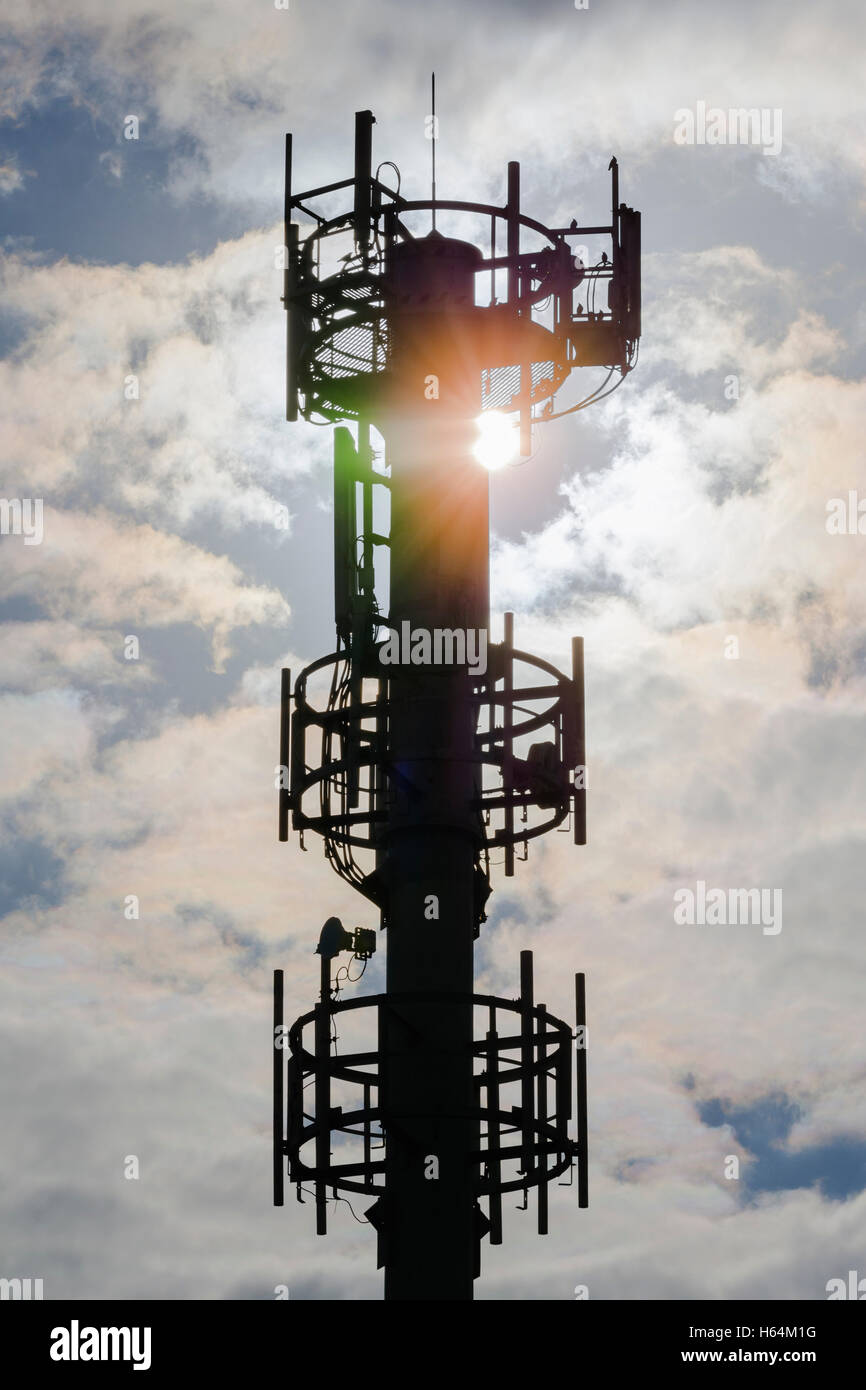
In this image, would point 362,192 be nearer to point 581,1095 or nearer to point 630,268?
point 630,268

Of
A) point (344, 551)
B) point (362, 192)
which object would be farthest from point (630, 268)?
point (344, 551)

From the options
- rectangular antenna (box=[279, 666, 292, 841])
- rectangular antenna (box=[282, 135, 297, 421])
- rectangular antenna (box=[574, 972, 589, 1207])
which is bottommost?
rectangular antenna (box=[574, 972, 589, 1207])

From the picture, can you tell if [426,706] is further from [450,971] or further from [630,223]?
[630,223]

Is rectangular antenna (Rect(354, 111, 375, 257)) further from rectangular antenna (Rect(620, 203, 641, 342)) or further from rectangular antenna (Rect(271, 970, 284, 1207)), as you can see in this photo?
rectangular antenna (Rect(271, 970, 284, 1207))

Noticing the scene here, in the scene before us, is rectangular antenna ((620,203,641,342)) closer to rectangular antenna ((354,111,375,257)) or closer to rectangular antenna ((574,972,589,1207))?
rectangular antenna ((354,111,375,257))

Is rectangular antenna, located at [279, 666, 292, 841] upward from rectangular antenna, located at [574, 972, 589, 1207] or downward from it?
upward

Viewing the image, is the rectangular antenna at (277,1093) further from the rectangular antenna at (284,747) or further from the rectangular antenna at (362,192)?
the rectangular antenna at (362,192)

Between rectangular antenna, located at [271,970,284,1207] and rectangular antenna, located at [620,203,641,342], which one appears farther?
rectangular antenna, located at [620,203,641,342]

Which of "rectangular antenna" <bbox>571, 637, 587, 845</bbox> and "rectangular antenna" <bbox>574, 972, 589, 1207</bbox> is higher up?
"rectangular antenna" <bbox>571, 637, 587, 845</bbox>

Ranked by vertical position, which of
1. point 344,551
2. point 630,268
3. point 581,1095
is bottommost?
point 581,1095

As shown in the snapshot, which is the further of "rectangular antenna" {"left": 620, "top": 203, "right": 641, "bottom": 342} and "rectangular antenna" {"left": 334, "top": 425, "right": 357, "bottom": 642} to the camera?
"rectangular antenna" {"left": 620, "top": 203, "right": 641, "bottom": 342}

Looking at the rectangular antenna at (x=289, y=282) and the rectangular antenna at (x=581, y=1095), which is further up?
the rectangular antenna at (x=289, y=282)

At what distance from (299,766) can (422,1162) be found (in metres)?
10.2
